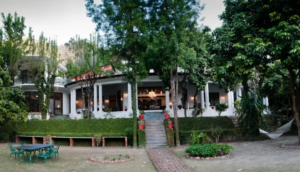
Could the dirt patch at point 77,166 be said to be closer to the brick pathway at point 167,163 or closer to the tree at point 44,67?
the brick pathway at point 167,163

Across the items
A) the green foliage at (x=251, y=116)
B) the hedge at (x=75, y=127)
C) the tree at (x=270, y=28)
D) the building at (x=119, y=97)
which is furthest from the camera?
the building at (x=119, y=97)

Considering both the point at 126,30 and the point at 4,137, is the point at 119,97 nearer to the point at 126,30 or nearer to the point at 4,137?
the point at 4,137

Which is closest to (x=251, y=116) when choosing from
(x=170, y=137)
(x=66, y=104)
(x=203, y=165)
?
(x=170, y=137)

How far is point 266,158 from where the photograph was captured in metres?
10.5

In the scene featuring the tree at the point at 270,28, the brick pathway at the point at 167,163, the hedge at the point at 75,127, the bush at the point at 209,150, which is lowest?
the brick pathway at the point at 167,163

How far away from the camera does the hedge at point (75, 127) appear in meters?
17.9

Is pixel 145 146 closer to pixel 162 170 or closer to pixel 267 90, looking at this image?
pixel 162 170

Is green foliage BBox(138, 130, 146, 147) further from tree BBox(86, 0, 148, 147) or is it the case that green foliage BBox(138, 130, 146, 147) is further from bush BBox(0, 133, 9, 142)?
bush BBox(0, 133, 9, 142)

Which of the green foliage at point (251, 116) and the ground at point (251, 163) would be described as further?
the green foliage at point (251, 116)

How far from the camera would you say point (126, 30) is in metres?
15.9

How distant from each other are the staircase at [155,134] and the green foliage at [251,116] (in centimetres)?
561

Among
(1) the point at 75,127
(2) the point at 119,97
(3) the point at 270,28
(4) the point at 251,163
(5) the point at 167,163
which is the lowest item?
(5) the point at 167,163

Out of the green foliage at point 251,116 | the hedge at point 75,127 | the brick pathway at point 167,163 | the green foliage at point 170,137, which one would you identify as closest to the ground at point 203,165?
the brick pathway at point 167,163

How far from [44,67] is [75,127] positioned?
279 inches
